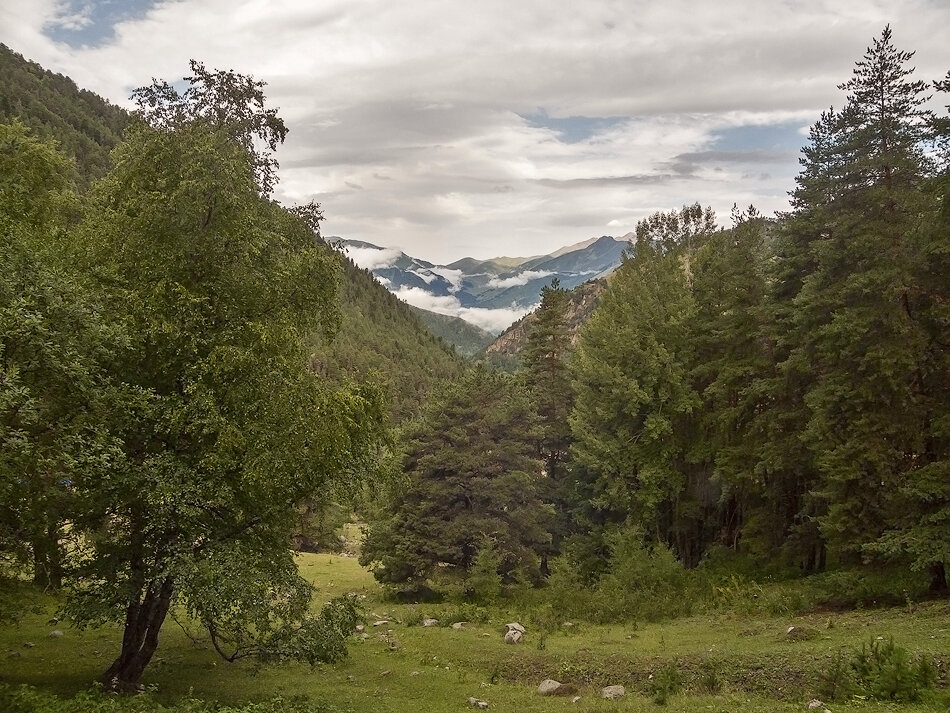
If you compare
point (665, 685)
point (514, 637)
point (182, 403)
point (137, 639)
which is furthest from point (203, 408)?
A: point (514, 637)

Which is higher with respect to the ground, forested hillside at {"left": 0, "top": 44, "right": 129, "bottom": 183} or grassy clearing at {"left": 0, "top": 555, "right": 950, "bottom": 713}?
forested hillside at {"left": 0, "top": 44, "right": 129, "bottom": 183}

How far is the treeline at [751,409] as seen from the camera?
20469 mm

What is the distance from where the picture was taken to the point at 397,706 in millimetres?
15031

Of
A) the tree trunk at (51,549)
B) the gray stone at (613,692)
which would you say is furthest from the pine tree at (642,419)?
the tree trunk at (51,549)

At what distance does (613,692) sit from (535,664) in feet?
11.4

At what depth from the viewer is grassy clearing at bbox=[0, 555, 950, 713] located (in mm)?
14203

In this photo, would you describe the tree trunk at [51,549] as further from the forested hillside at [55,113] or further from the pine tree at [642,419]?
the forested hillside at [55,113]

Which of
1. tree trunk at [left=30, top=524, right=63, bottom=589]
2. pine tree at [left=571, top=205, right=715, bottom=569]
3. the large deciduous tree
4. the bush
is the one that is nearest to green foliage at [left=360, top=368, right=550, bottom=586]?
pine tree at [left=571, top=205, right=715, bottom=569]

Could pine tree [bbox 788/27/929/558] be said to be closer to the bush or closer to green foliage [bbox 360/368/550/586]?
the bush

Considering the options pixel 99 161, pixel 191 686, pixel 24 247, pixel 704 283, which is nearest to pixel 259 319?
pixel 24 247

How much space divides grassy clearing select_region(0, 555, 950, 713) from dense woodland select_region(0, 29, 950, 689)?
1737 mm

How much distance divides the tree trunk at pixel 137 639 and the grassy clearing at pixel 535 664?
2.36ft

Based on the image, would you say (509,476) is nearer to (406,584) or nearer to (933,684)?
(406,584)

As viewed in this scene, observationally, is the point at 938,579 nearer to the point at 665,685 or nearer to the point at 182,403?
the point at 665,685
